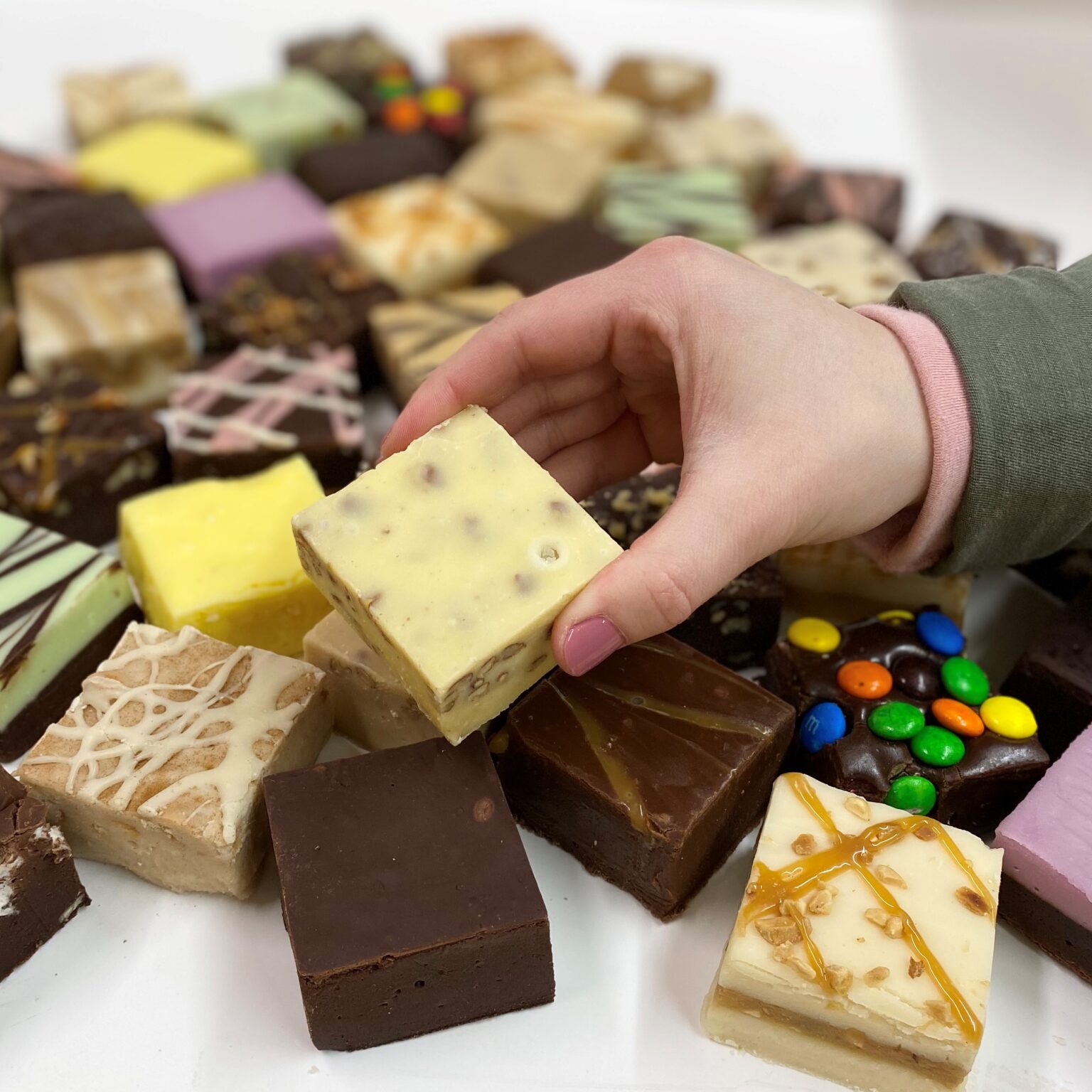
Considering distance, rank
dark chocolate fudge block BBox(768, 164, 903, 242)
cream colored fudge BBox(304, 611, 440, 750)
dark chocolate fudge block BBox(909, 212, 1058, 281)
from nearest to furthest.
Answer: cream colored fudge BBox(304, 611, 440, 750) < dark chocolate fudge block BBox(909, 212, 1058, 281) < dark chocolate fudge block BBox(768, 164, 903, 242)

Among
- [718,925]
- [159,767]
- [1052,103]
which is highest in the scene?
[1052,103]

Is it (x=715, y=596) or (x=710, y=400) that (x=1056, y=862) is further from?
(x=710, y=400)

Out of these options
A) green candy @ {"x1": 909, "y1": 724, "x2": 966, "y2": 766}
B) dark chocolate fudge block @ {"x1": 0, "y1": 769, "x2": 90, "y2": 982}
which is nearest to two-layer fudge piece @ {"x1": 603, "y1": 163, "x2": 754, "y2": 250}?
green candy @ {"x1": 909, "y1": 724, "x2": 966, "y2": 766}

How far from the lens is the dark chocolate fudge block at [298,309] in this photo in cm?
296

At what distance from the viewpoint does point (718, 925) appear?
6.58 ft

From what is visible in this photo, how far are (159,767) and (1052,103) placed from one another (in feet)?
14.4

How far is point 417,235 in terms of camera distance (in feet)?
10.9

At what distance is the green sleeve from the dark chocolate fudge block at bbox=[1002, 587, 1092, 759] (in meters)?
0.30

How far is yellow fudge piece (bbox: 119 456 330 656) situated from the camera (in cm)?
223

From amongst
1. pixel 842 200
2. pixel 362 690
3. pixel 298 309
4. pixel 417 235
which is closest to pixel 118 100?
pixel 417 235

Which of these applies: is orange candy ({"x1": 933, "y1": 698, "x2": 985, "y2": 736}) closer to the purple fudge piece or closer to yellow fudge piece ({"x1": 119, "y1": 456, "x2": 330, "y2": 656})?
yellow fudge piece ({"x1": 119, "y1": 456, "x2": 330, "y2": 656})

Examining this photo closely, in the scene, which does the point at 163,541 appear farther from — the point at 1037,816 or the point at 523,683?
the point at 1037,816

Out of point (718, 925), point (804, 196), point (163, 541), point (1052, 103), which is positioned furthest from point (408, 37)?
point (718, 925)

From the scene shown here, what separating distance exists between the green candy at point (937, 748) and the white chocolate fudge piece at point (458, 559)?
2.31 feet
